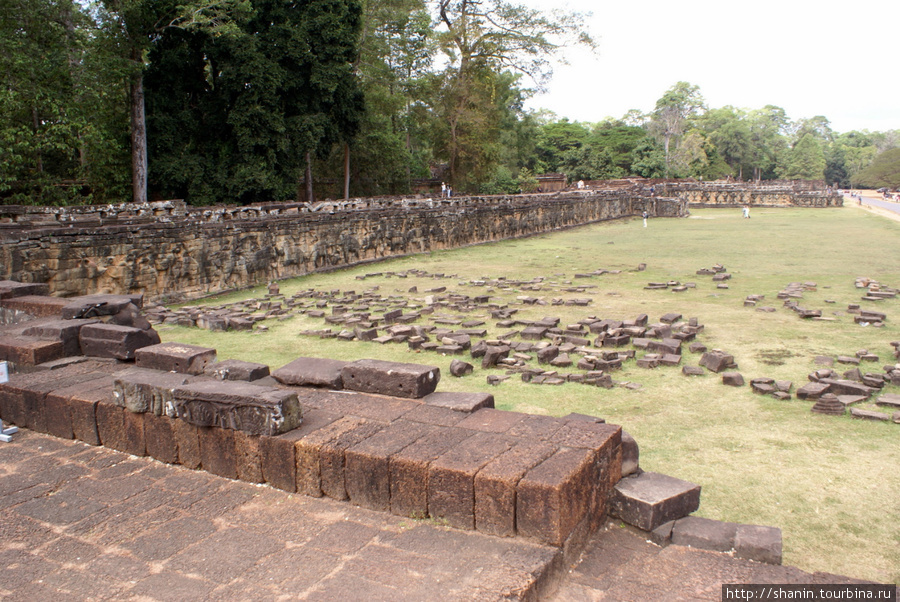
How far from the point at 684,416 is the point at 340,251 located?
39.7 feet

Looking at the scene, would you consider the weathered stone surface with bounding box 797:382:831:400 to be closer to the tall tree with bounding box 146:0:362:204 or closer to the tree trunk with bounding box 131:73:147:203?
the tall tree with bounding box 146:0:362:204

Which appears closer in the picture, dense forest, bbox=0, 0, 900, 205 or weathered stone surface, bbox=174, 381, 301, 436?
weathered stone surface, bbox=174, 381, 301, 436

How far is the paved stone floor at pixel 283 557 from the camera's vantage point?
2.77 meters

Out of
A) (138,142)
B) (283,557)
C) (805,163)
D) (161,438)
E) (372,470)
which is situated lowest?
(283,557)

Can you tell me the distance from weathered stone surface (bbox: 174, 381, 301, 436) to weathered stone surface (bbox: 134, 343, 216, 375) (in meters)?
0.96

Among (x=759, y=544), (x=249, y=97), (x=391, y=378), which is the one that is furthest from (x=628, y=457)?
(x=249, y=97)

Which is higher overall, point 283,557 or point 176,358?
point 176,358

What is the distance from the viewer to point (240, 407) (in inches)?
150

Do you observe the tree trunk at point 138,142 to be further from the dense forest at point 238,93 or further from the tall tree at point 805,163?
the tall tree at point 805,163

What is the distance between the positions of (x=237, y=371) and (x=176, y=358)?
0.59m

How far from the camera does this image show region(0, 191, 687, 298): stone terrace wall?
33.5 feet

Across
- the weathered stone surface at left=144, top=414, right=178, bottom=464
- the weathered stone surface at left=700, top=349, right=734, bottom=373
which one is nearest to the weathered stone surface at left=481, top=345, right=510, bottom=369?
the weathered stone surface at left=700, top=349, right=734, bottom=373

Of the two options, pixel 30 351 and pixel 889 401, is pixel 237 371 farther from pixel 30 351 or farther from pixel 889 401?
pixel 889 401

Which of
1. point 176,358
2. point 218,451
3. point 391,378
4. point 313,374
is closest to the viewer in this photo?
point 218,451
